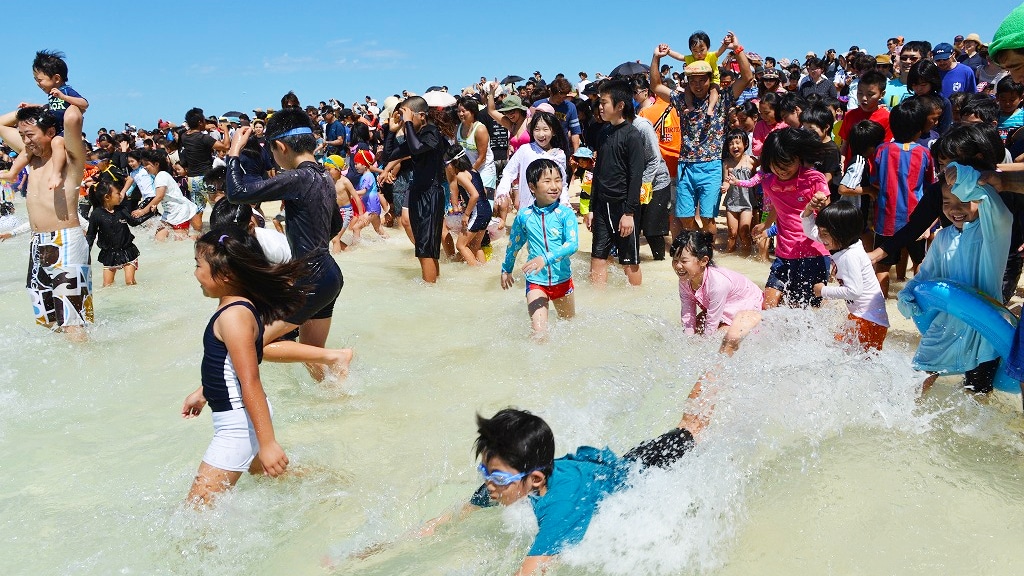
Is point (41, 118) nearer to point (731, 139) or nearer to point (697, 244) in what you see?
point (697, 244)

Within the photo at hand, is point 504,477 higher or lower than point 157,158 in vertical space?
lower

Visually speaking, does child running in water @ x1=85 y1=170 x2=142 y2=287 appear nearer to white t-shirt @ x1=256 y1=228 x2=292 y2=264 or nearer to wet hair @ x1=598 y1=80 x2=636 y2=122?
white t-shirt @ x1=256 y1=228 x2=292 y2=264

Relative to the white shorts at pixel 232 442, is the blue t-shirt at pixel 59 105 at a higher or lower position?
higher

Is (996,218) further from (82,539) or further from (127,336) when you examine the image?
(127,336)

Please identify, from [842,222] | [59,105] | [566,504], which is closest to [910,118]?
[842,222]

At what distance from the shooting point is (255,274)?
3.31 metres

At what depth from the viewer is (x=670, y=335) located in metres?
5.38

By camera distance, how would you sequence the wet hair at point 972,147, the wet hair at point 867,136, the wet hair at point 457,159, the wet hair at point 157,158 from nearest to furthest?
the wet hair at point 972,147, the wet hair at point 867,136, the wet hair at point 457,159, the wet hair at point 157,158

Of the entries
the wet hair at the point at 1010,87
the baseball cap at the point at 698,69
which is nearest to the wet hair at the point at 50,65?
the baseball cap at the point at 698,69

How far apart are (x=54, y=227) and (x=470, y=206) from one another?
3.92 metres

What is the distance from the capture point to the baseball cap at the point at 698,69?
787 cm

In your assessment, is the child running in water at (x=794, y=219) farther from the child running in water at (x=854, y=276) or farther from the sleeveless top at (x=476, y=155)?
the sleeveless top at (x=476, y=155)

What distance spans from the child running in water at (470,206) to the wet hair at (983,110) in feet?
14.8

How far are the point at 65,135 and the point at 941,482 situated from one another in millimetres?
5742
